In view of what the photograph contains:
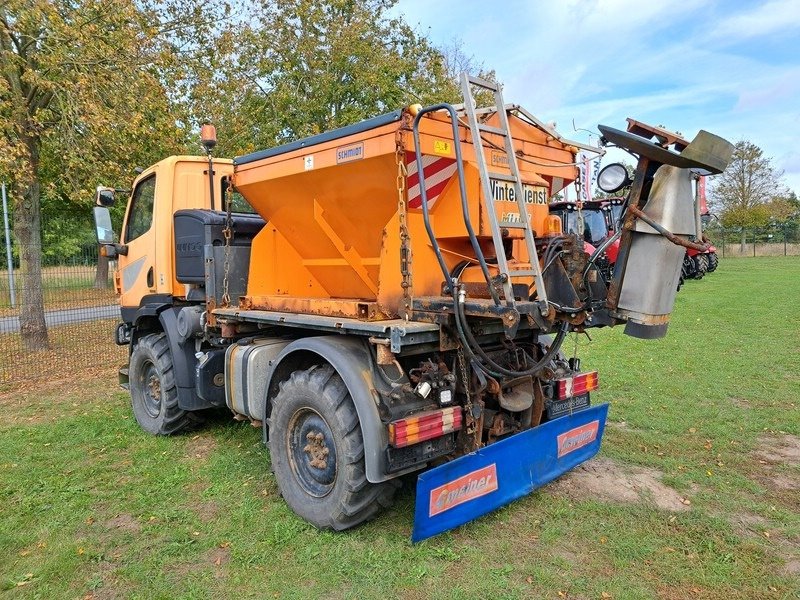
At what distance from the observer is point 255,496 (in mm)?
4160

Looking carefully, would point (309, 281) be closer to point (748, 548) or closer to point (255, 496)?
point (255, 496)

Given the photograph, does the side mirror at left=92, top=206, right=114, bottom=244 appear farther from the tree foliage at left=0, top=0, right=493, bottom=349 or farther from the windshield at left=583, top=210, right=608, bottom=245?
the windshield at left=583, top=210, right=608, bottom=245

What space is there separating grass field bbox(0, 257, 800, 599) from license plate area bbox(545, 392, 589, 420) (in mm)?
487

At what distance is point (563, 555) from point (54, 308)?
9.99 metres

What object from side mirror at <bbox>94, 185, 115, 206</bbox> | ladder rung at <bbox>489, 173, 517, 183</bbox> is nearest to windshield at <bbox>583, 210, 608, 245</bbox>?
side mirror at <bbox>94, 185, 115, 206</bbox>

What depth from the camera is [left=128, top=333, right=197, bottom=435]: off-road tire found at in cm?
547

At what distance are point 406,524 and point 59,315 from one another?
916 cm

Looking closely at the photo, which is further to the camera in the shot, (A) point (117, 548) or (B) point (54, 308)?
(B) point (54, 308)

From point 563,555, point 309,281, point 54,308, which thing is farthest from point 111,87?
point 563,555

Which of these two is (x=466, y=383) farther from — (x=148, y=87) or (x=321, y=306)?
(x=148, y=87)

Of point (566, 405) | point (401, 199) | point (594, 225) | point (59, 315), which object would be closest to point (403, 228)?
point (401, 199)

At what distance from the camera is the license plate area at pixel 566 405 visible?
14.3 ft

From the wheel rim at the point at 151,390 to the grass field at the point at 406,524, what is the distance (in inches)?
11.1

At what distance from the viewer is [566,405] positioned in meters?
4.47
